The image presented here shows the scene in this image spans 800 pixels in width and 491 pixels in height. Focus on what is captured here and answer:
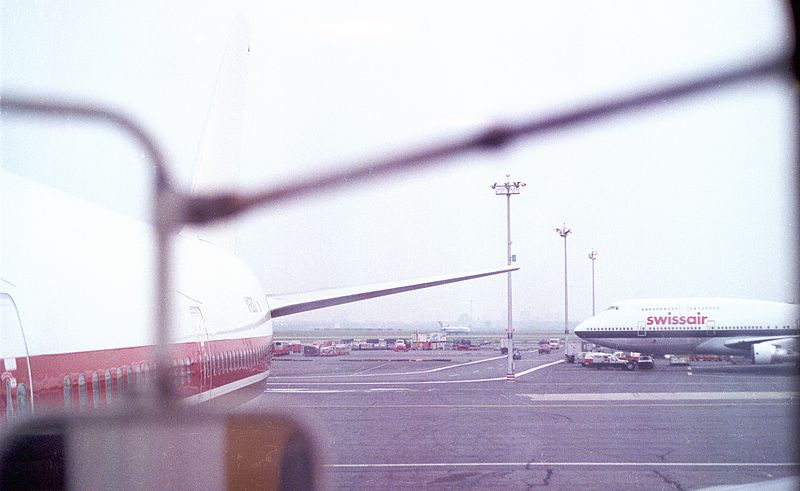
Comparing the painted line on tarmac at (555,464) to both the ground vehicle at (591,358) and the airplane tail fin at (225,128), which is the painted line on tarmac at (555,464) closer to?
the airplane tail fin at (225,128)

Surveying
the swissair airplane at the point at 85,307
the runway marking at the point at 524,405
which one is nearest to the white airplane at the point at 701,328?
the runway marking at the point at 524,405

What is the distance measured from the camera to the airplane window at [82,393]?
123 inches

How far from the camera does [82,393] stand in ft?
10.4

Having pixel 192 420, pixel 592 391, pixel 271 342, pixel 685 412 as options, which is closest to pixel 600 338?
pixel 592 391

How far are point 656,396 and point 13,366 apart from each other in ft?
60.3

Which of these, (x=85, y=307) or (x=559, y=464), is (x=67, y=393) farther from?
(x=559, y=464)

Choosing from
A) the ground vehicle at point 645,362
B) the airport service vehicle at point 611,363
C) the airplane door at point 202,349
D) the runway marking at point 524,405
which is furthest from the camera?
the airport service vehicle at point 611,363

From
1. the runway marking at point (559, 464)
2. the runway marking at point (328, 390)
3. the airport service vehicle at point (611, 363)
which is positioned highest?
the runway marking at point (559, 464)

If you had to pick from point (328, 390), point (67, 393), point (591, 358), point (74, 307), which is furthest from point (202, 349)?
point (591, 358)

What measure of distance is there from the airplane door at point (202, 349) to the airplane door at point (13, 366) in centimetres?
258

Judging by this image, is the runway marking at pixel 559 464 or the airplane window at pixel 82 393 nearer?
the airplane window at pixel 82 393

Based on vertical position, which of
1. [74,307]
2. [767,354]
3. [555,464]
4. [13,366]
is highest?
[74,307]

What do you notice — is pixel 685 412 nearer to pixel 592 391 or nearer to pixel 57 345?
pixel 592 391

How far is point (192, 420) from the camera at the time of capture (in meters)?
3.27
